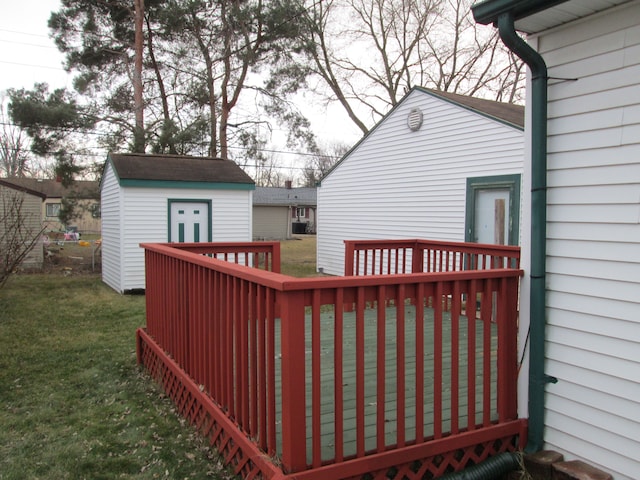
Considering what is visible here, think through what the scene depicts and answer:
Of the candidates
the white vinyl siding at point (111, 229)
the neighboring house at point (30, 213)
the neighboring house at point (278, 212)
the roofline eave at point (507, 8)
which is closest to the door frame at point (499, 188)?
the roofline eave at point (507, 8)

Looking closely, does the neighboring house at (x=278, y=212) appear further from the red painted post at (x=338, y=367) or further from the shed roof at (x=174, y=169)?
the red painted post at (x=338, y=367)

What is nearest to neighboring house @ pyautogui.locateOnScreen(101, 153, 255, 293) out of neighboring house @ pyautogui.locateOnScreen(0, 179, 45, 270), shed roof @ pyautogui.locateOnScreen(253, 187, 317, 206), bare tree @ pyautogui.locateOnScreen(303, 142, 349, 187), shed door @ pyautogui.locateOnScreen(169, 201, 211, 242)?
shed door @ pyautogui.locateOnScreen(169, 201, 211, 242)

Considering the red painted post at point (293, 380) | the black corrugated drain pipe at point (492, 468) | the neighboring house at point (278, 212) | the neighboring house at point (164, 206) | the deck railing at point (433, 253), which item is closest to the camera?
the red painted post at point (293, 380)

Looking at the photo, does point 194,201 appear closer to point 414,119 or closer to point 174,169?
point 174,169

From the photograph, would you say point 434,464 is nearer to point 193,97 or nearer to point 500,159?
point 500,159

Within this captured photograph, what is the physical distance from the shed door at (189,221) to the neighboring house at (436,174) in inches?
136

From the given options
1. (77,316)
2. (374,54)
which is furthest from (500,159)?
(374,54)

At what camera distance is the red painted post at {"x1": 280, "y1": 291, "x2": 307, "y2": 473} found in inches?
78.5

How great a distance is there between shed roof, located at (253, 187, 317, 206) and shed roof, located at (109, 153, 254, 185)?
19.2 metres

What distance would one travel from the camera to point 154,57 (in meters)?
17.6

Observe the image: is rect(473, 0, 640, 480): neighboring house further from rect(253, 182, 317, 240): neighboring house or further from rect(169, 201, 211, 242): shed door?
rect(253, 182, 317, 240): neighboring house

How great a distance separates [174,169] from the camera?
416 inches

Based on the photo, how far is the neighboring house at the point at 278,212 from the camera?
3086 cm

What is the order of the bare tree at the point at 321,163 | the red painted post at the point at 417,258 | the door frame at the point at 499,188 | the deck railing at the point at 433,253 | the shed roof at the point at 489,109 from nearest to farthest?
the deck railing at the point at 433,253, the red painted post at the point at 417,258, the door frame at the point at 499,188, the shed roof at the point at 489,109, the bare tree at the point at 321,163
